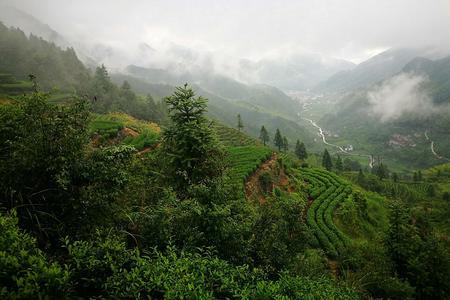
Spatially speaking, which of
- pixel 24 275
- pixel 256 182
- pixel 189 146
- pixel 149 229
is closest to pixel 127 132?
pixel 256 182

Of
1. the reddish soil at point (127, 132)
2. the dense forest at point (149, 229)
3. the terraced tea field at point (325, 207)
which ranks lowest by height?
the terraced tea field at point (325, 207)

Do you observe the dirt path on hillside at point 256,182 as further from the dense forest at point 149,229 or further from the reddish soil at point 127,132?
the reddish soil at point 127,132

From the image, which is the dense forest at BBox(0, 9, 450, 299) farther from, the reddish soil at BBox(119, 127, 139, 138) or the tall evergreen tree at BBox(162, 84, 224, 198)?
the reddish soil at BBox(119, 127, 139, 138)

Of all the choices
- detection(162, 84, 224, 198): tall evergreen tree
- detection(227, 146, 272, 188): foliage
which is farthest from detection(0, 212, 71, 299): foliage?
detection(227, 146, 272, 188): foliage

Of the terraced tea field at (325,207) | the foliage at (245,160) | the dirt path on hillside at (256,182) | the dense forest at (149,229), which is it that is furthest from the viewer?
the foliage at (245,160)

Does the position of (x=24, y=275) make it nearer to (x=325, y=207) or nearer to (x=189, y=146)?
(x=189, y=146)

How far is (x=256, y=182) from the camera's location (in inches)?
1651

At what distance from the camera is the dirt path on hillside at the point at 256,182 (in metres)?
38.9

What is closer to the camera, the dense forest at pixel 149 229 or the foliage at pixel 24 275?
the foliage at pixel 24 275

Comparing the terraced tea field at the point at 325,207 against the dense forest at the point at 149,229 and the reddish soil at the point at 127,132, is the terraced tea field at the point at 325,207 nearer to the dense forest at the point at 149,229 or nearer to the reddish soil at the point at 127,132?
the dense forest at the point at 149,229

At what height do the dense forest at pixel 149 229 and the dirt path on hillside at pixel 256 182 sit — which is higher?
the dense forest at pixel 149 229

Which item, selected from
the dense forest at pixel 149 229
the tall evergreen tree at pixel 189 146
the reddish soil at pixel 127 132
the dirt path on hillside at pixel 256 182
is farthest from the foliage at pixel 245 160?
the dense forest at pixel 149 229

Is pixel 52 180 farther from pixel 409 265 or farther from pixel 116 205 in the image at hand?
pixel 409 265

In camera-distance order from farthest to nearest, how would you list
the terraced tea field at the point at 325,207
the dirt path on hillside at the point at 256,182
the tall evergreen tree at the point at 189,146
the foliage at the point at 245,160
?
the foliage at the point at 245,160 < the dirt path on hillside at the point at 256,182 < the terraced tea field at the point at 325,207 < the tall evergreen tree at the point at 189,146
